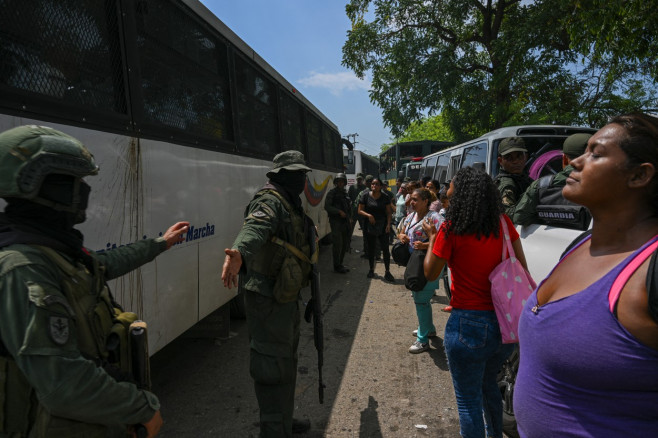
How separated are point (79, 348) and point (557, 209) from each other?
2636 mm

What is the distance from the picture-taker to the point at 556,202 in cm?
270

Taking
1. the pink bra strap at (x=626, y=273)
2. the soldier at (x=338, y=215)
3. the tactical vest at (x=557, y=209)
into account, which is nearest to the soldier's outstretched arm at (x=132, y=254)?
the pink bra strap at (x=626, y=273)

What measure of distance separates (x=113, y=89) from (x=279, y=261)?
145 centimetres

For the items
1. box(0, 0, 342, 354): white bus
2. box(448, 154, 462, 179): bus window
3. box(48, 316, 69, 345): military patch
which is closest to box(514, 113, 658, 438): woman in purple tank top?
box(48, 316, 69, 345): military patch

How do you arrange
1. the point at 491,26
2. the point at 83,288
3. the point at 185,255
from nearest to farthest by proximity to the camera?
the point at 83,288, the point at 185,255, the point at 491,26

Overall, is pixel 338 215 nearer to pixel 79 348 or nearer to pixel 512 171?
pixel 512 171

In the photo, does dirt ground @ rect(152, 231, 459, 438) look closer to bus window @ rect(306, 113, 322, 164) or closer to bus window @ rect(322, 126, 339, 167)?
bus window @ rect(306, 113, 322, 164)

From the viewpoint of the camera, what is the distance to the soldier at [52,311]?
1001 millimetres

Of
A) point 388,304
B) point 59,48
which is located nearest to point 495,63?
point 388,304

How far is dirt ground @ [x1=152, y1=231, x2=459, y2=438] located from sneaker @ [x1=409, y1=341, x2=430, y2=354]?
55 mm

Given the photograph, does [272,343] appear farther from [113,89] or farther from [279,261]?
[113,89]

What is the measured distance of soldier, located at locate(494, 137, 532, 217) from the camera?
338 cm

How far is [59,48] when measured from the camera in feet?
6.63

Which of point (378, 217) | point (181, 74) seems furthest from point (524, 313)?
point (378, 217)
